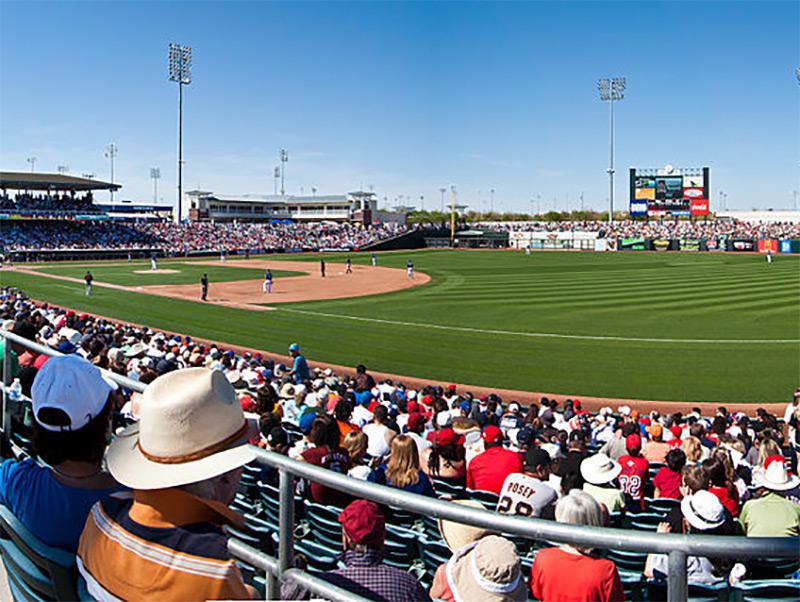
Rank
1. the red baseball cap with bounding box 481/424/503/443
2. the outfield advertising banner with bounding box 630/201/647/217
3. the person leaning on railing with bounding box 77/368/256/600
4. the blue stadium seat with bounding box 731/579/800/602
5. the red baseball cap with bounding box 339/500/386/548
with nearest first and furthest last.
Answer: the person leaning on railing with bounding box 77/368/256/600 < the red baseball cap with bounding box 339/500/386/548 < the blue stadium seat with bounding box 731/579/800/602 < the red baseball cap with bounding box 481/424/503/443 < the outfield advertising banner with bounding box 630/201/647/217

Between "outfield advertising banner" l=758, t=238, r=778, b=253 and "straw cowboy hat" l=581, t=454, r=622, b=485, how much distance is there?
81489 mm

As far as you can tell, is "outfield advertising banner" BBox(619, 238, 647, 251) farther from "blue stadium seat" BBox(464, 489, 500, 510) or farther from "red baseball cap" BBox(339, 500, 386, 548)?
"red baseball cap" BBox(339, 500, 386, 548)

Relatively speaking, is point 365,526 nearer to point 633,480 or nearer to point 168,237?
point 633,480

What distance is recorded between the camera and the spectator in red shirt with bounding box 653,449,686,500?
7461mm

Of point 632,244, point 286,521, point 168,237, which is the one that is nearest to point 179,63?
point 168,237

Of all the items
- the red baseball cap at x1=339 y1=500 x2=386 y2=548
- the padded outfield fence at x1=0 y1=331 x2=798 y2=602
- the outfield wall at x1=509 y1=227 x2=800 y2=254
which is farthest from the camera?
the outfield wall at x1=509 y1=227 x2=800 y2=254

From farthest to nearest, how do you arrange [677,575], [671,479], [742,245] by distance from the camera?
1. [742,245]
2. [671,479]
3. [677,575]

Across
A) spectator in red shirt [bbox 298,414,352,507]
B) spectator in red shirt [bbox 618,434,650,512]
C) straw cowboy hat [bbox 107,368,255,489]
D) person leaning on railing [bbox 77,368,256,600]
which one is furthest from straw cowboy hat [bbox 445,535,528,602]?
spectator in red shirt [bbox 618,434,650,512]

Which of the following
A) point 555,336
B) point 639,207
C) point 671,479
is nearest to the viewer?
point 671,479

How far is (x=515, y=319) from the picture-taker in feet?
100

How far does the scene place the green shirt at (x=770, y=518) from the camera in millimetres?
5695

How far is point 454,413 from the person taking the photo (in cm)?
1155

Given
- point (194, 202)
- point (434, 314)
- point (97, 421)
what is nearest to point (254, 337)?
point (434, 314)

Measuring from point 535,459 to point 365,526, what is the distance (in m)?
3.97
